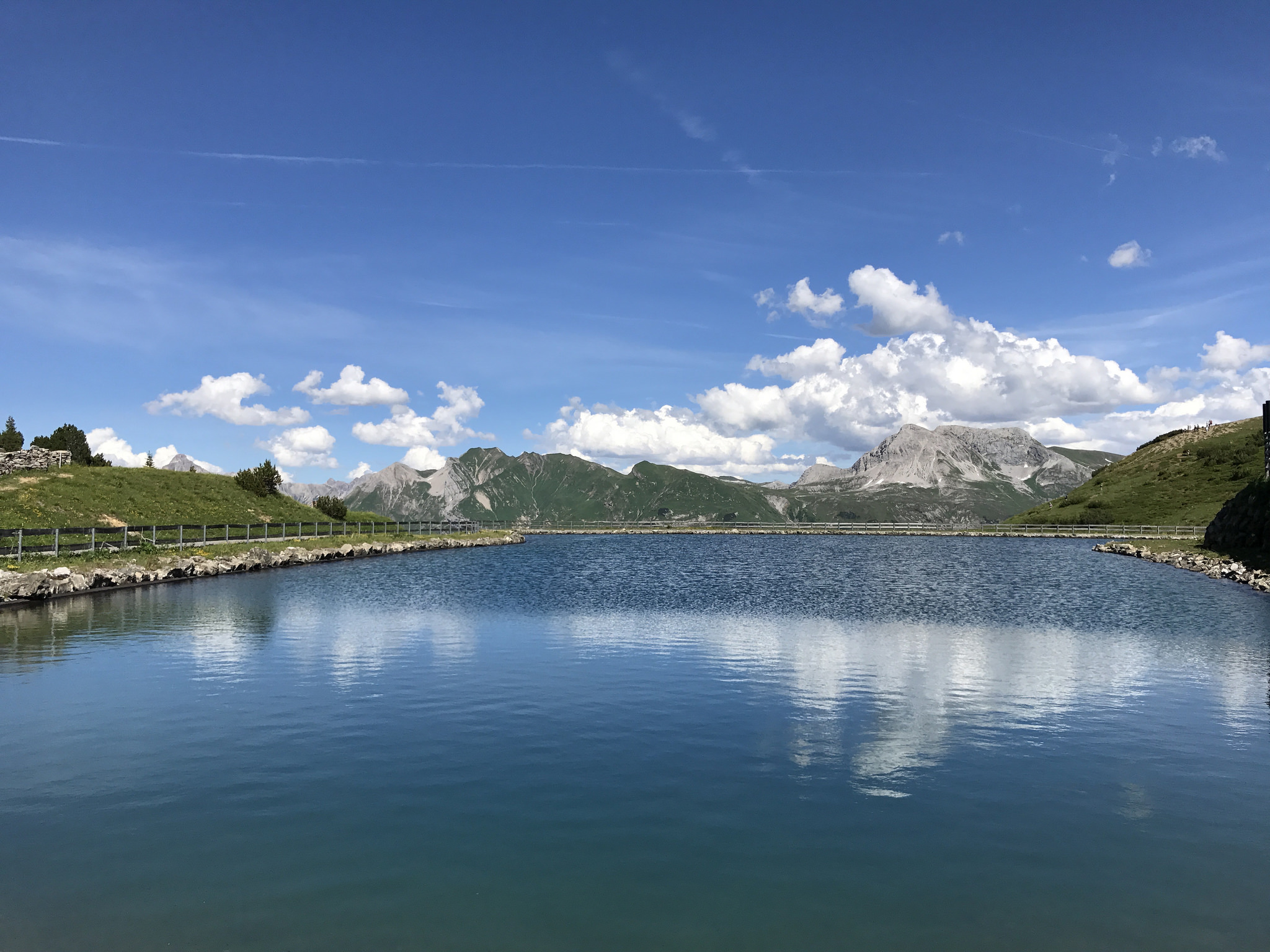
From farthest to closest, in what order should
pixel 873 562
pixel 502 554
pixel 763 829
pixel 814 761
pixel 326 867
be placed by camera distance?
pixel 502 554 < pixel 873 562 < pixel 814 761 < pixel 763 829 < pixel 326 867

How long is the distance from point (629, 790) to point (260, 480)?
112 metres

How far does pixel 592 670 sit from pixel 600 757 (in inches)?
391

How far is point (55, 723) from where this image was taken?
18453mm

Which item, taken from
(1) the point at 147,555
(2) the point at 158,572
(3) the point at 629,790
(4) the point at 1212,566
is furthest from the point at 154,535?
(4) the point at 1212,566

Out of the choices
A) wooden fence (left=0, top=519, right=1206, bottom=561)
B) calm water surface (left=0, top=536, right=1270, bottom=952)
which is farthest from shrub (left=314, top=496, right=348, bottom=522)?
calm water surface (left=0, top=536, right=1270, bottom=952)

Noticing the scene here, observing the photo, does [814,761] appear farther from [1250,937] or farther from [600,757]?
[1250,937]

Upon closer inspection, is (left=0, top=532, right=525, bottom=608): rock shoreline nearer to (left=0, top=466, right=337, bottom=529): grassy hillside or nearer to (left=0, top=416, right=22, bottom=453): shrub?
(left=0, top=466, right=337, bottom=529): grassy hillside

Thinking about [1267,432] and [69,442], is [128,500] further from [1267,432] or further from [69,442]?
[1267,432]

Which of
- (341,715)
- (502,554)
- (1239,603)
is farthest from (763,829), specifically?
(502,554)

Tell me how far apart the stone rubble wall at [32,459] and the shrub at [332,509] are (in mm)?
30902

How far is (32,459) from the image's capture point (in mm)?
95875

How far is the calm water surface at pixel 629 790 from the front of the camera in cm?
974

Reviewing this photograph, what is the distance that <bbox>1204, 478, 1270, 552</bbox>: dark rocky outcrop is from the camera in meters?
68.4

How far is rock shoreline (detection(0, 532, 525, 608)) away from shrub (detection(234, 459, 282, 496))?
2680 centimetres
